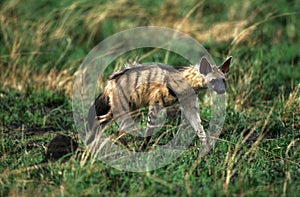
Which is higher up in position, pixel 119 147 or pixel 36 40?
pixel 36 40

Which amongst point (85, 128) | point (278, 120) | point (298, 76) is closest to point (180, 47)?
point (298, 76)

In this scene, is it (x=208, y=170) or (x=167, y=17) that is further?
(x=167, y=17)

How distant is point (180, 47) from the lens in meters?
8.55

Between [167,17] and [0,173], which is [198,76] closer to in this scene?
[0,173]

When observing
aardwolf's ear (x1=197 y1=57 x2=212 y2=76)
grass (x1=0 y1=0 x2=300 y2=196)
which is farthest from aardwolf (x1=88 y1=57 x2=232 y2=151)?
grass (x1=0 y1=0 x2=300 y2=196)

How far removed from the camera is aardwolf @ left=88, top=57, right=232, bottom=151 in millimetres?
5496

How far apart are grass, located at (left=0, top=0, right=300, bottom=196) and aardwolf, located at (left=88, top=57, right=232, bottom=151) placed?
389 millimetres

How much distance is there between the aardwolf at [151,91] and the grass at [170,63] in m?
0.39

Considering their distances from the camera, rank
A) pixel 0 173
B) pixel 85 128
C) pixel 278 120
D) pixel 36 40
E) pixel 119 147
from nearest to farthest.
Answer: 1. pixel 0 173
2. pixel 119 147
3. pixel 85 128
4. pixel 278 120
5. pixel 36 40

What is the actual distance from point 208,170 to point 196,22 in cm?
475

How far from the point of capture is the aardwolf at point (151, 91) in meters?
5.50

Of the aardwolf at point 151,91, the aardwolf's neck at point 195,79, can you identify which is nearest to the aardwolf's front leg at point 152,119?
the aardwolf at point 151,91

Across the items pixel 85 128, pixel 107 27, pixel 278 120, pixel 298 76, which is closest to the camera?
pixel 85 128

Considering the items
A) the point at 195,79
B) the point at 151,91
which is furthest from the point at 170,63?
the point at 151,91
